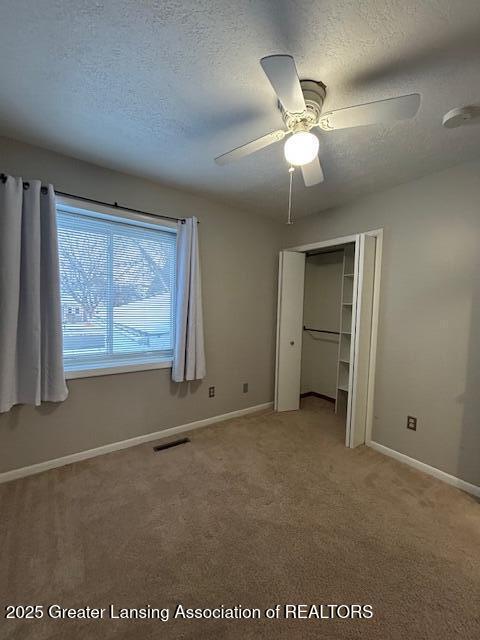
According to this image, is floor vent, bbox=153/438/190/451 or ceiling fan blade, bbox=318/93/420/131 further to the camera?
floor vent, bbox=153/438/190/451

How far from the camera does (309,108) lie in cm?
147

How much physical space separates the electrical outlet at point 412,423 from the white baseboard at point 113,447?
1.68 meters

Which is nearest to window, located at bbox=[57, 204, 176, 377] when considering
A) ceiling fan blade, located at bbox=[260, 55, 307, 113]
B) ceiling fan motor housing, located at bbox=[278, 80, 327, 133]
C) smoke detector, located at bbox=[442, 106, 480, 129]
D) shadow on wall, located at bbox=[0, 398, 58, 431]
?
shadow on wall, located at bbox=[0, 398, 58, 431]

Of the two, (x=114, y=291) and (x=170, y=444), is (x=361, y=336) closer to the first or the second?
(x=170, y=444)

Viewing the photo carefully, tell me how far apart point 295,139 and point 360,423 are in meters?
2.50

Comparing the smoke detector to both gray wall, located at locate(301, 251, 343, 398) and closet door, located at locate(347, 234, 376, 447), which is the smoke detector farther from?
gray wall, located at locate(301, 251, 343, 398)

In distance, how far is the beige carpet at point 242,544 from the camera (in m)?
1.24

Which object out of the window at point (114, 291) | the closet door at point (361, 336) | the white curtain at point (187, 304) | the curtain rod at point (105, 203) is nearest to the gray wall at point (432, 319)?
the closet door at point (361, 336)

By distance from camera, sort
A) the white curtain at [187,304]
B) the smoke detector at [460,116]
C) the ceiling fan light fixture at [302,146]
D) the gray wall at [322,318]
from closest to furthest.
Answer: the ceiling fan light fixture at [302,146] → the smoke detector at [460,116] → the white curtain at [187,304] → the gray wall at [322,318]

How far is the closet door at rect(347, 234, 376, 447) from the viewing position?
2.65 meters

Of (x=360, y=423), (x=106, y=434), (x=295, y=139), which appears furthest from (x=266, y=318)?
(x=295, y=139)

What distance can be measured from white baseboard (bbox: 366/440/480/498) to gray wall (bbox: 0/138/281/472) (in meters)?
1.44

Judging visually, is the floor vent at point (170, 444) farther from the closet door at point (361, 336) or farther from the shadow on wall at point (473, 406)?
the shadow on wall at point (473, 406)

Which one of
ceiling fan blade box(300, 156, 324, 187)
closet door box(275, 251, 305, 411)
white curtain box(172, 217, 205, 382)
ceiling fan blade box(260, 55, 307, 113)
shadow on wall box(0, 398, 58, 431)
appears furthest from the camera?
closet door box(275, 251, 305, 411)
